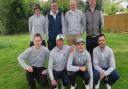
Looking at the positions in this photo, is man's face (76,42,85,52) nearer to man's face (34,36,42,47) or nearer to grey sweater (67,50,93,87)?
grey sweater (67,50,93,87)

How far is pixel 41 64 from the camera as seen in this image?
9891mm

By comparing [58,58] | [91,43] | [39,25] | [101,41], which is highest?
[39,25]

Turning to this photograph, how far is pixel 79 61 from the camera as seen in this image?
956 cm

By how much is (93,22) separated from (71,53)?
1153mm

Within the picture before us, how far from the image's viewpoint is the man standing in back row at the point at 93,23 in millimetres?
10180

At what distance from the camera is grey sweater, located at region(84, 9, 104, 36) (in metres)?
10.2

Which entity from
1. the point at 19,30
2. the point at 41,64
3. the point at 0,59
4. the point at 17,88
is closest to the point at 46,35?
the point at 41,64

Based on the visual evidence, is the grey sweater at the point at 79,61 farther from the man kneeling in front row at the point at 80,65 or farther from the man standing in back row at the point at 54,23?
the man standing in back row at the point at 54,23

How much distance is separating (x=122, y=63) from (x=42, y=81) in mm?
3886

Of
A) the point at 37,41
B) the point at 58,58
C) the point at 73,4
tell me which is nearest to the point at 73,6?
the point at 73,4

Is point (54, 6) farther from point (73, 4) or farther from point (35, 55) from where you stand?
point (35, 55)

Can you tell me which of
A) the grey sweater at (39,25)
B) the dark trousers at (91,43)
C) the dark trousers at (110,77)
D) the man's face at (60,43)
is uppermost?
A: the grey sweater at (39,25)

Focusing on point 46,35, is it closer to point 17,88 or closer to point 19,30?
point 17,88

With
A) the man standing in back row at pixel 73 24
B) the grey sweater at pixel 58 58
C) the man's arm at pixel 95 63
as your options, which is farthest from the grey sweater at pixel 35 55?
the man's arm at pixel 95 63
